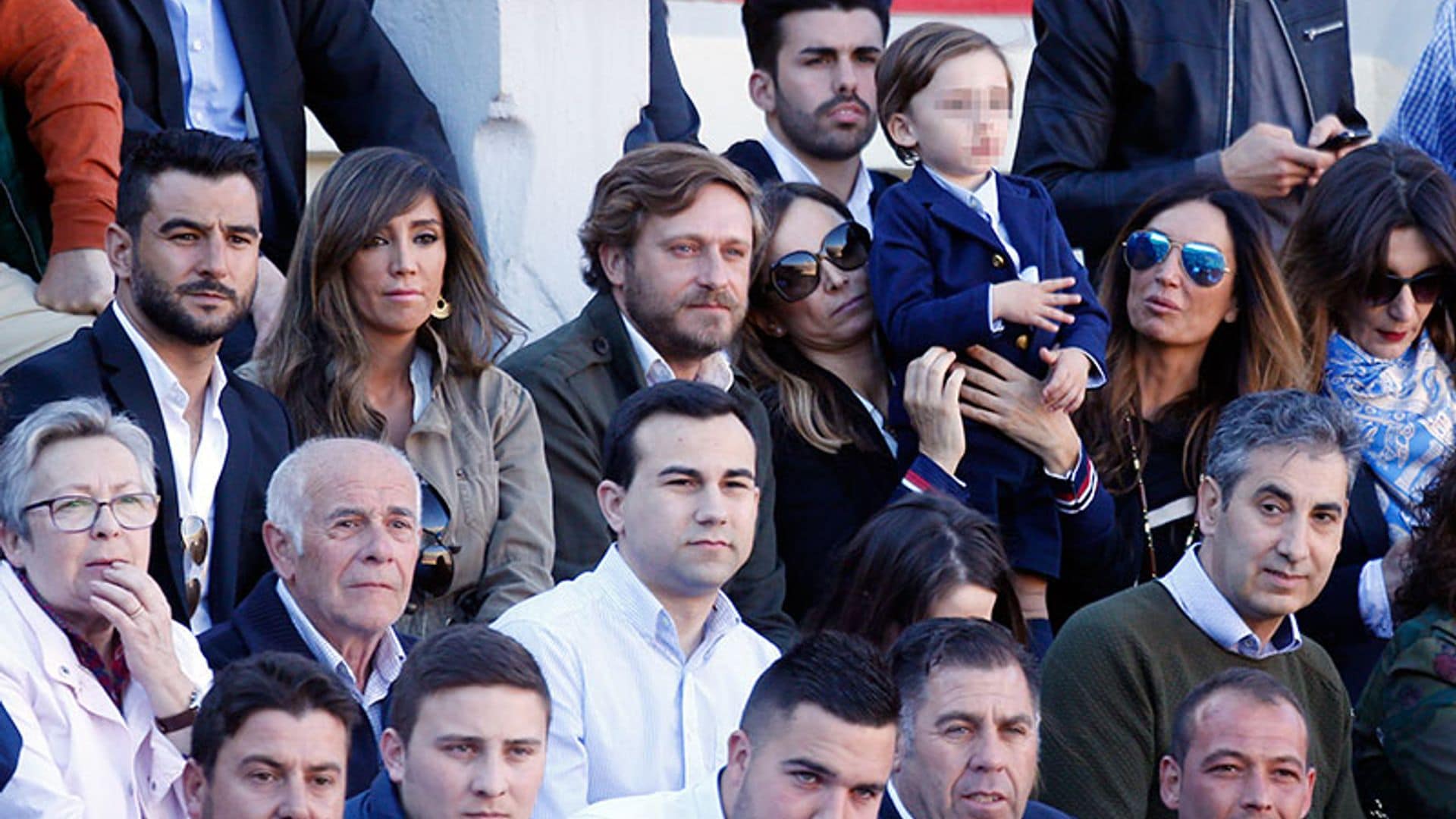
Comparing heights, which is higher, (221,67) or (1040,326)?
(221,67)

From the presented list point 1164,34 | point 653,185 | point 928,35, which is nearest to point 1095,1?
point 1164,34

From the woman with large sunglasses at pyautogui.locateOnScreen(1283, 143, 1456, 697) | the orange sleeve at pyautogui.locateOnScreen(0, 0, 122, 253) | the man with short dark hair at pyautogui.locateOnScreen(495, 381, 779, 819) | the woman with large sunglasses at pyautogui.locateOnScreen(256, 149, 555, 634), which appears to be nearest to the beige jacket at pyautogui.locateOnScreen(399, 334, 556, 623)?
the woman with large sunglasses at pyautogui.locateOnScreen(256, 149, 555, 634)

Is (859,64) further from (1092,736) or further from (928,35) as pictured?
(1092,736)

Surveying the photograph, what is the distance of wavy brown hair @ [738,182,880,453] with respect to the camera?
652cm

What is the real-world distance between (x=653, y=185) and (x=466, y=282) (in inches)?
19.5

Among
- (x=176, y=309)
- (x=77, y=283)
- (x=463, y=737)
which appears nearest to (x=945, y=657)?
(x=463, y=737)

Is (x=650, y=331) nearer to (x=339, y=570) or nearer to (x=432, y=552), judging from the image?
(x=432, y=552)

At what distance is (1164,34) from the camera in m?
7.30

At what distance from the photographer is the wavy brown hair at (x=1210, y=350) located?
6773 mm

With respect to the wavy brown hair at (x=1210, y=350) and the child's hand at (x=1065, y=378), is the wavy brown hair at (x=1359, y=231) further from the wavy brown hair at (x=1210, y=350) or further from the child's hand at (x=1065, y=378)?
the child's hand at (x=1065, y=378)

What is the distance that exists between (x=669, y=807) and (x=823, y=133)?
2.67m

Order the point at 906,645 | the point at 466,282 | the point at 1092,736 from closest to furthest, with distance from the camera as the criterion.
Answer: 1. the point at 906,645
2. the point at 1092,736
3. the point at 466,282

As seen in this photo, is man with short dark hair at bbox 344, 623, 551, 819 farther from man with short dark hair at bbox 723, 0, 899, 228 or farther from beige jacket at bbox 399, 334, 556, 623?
man with short dark hair at bbox 723, 0, 899, 228

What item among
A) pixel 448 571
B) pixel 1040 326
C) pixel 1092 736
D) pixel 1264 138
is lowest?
pixel 1092 736
